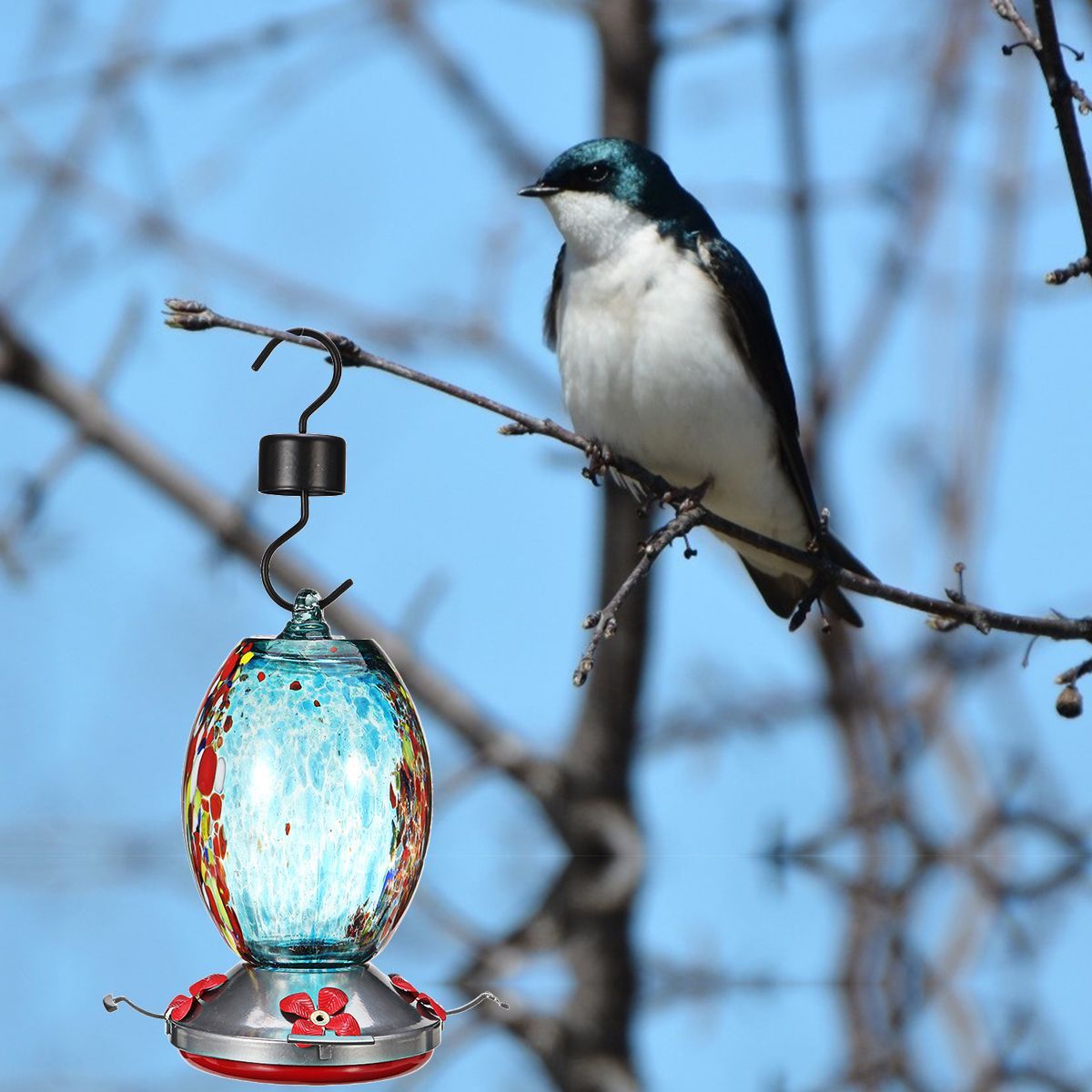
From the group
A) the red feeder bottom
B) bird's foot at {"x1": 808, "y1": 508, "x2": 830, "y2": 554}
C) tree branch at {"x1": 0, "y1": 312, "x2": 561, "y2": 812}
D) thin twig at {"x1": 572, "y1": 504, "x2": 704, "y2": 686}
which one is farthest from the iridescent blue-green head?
tree branch at {"x1": 0, "y1": 312, "x2": 561, "y2": 812}

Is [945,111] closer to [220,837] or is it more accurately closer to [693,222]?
[693,222]

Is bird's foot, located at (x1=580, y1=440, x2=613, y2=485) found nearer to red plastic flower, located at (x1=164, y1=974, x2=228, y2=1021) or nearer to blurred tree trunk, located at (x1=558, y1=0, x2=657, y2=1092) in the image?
red plastic flower, located at (x1=164, y1=974, x2=228, y2=1021)

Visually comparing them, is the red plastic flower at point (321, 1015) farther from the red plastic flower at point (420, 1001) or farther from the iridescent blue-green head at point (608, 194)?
the iridescent blue-green head at point (608, 194)

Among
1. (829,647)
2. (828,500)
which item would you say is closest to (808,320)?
(828,500)

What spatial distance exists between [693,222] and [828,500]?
124 centimetres

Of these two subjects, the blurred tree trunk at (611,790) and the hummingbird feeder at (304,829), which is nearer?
the hummingbird feeder at (304,829)

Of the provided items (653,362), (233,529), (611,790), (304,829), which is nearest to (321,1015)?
(304,829)

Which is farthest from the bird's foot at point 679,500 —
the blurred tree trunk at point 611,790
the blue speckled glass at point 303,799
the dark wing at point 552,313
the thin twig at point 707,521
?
the blurred tree trunk at point 611,790

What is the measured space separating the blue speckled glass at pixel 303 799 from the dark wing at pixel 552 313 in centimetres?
138

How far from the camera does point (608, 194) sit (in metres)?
2.55

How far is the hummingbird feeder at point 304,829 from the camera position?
55.1 inches

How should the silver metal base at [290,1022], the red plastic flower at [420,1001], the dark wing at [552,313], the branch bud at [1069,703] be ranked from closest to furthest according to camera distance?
the silver metal base at [290,1022] → the red plastic flower at [420,1001] → the branch bud at [1069,703] → the dark wing at [552,313]

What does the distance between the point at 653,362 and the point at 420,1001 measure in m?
1.24

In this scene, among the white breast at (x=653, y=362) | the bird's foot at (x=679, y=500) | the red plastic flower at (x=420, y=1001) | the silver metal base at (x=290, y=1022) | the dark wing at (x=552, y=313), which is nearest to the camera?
the silver metal base at (x=290, y=1022)
